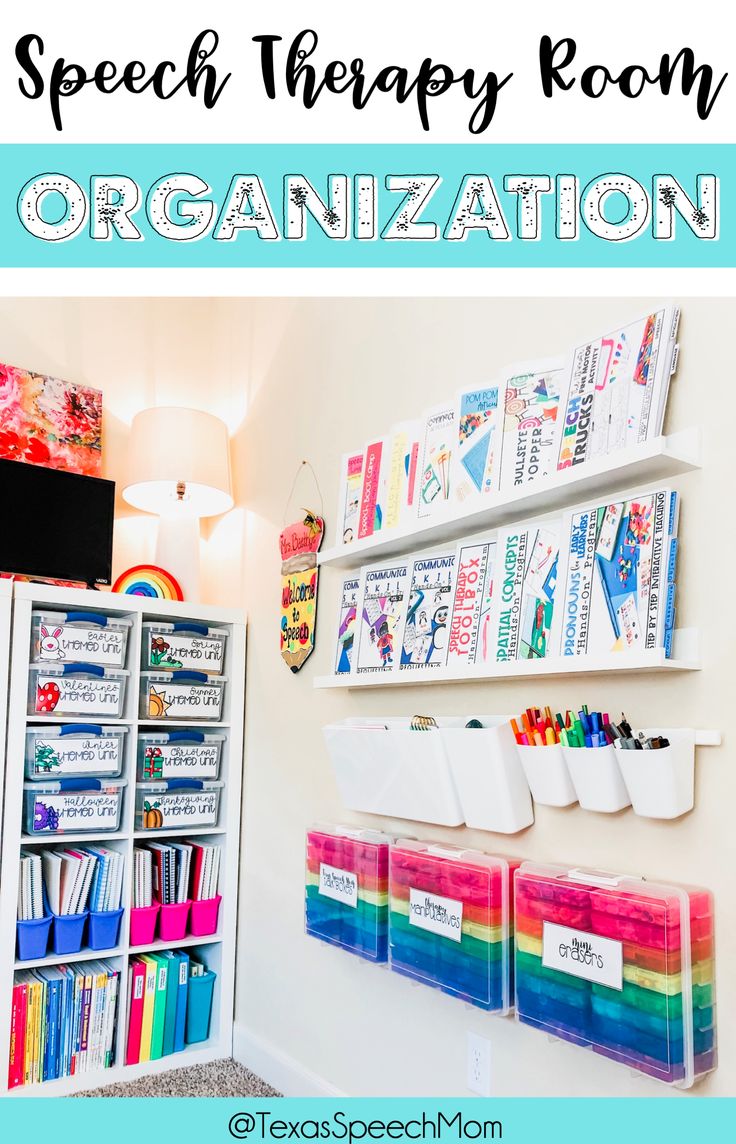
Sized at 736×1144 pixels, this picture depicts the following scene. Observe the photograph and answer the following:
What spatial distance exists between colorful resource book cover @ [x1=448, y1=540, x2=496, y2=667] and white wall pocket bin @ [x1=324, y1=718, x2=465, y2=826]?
0.58 ft

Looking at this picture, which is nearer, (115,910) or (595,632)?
(595,632)

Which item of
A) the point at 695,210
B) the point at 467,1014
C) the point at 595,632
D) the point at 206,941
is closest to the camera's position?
the point at 595,632

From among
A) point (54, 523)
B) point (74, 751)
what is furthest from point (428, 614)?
point (54, 523)

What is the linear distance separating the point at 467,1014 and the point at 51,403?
2.08 meters

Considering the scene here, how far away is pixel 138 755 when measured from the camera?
2.47m

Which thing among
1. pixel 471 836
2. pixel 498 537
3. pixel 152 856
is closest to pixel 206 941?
pixel 152 856

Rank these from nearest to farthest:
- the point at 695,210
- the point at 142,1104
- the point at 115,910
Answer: the point at 695,210, the point at 142,1104, the point at 115,910

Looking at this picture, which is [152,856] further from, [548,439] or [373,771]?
[548,439]

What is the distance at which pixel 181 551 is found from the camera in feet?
9.09

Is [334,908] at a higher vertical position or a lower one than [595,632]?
lower

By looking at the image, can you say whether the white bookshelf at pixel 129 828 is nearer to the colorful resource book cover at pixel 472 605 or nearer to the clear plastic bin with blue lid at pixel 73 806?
the clear plastic bin with blue lid at pixel 73 806

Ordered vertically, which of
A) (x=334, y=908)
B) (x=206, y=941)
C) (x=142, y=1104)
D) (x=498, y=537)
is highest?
(x=498, y=537)

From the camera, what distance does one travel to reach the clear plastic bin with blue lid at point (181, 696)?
2506 mm

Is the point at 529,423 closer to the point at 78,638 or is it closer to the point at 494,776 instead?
the point at 494,776
